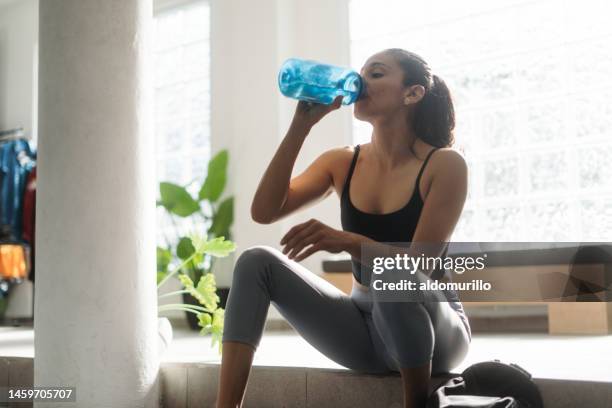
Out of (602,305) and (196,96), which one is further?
(196,96)

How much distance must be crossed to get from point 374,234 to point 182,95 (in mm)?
3815

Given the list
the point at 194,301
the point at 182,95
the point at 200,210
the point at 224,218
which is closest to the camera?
the point at 194,301

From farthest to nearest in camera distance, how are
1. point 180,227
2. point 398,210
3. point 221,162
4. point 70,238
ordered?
point 180,227, point 221,162, point 70,238, point 398,210

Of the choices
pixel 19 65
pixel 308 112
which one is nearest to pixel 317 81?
pixel 308 112

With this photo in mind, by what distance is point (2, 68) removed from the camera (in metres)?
5.99

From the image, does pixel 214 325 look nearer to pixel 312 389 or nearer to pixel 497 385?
pixel 312 389

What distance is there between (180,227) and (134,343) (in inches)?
117

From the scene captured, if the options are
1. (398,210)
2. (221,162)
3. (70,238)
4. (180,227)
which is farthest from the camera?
(180,227)

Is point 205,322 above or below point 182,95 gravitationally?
below

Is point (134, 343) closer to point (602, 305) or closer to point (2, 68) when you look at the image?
point (602, 305)

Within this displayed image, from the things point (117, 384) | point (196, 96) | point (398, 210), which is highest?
point (196, 96)

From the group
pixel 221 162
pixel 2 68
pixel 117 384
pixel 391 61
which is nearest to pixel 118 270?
pixel 117 384

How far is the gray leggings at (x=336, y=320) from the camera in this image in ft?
4.79

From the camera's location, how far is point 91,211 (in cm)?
191
